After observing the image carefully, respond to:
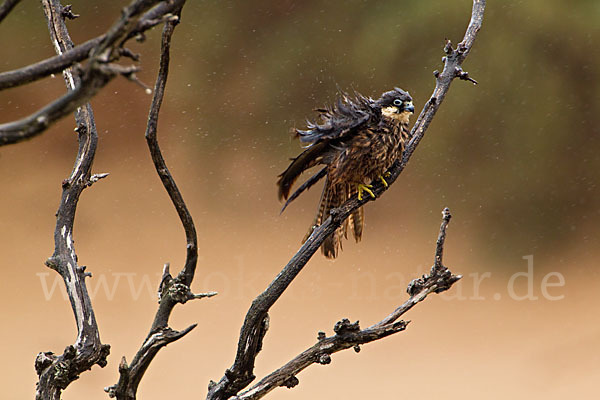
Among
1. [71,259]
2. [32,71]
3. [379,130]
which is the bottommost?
[32,71]

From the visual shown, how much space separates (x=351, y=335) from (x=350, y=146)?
2.16ft

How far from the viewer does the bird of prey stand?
236 cm

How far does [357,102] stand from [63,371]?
54.4 inches

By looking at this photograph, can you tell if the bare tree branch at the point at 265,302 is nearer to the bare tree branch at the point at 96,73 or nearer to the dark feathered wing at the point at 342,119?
the dark feathered wing at the point at 342,119

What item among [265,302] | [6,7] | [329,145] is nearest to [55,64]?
[6,7]

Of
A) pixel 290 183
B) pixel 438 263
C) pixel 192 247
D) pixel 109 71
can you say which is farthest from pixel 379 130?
pixel 109 71

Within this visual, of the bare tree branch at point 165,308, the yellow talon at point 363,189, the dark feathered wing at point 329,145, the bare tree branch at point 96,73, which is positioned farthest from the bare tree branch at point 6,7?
→ the yellow talon at point 363,189

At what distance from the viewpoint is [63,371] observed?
220cm

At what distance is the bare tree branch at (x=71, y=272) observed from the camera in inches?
87.1

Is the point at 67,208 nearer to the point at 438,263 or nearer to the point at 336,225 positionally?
the point at 336,225

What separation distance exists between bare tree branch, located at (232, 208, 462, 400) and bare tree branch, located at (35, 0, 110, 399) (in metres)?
0.53

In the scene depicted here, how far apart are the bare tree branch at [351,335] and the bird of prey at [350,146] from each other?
322 mm

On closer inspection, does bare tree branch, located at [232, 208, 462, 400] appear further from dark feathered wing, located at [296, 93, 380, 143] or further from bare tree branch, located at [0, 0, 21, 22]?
bare tree branch, located at [0, 0, 21, 22]

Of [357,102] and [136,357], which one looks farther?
[357,102]
